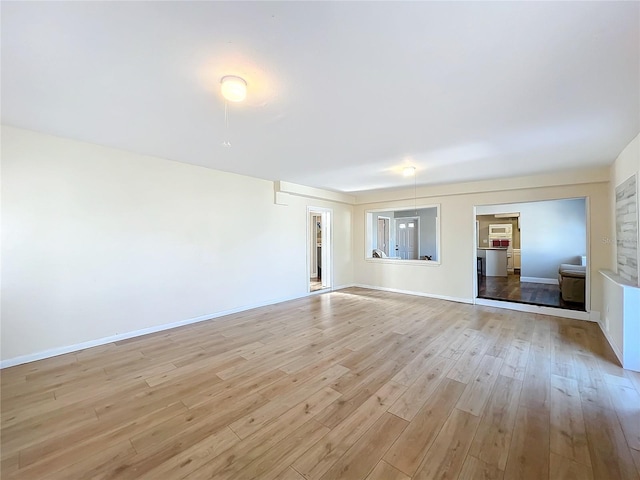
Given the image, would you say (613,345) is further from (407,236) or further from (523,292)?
(407,236)

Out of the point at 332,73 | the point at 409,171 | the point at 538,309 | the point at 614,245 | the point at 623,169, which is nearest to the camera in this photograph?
the point at 332,73

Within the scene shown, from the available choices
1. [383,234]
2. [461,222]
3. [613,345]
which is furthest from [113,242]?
[383,234]

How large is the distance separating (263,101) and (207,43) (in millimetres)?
687

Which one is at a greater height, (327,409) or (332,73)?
(332,73)

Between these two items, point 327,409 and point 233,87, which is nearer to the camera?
point 233,87

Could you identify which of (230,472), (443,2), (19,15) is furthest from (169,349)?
(443,2)

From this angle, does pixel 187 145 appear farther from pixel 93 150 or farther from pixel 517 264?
pixel 517 264

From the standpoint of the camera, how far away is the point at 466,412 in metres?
2.09

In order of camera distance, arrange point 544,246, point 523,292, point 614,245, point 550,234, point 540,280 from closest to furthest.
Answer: point 614,245 → point 523,292 → point 550,234 → point 544,246 → point 540,280

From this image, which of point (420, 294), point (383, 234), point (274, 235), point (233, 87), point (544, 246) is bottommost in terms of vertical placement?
point (420, 294)

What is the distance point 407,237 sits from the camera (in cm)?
1048

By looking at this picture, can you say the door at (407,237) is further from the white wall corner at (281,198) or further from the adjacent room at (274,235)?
the white wall corner at (281,198)

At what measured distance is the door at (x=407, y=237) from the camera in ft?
34.1

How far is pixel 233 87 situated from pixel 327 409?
256 centimetres
